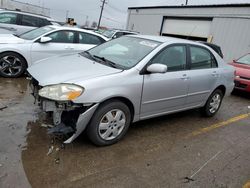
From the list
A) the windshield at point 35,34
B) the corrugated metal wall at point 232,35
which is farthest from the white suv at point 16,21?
the corrugated metal wall at point 232,35

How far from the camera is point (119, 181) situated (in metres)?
2.95

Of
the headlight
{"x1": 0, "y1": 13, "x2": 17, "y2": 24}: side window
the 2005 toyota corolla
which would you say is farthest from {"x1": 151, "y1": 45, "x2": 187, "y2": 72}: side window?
{"x1": 0, "y1": 13, "x2": 17, "y2": 24}: side window

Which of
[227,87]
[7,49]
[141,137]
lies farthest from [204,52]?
[7,49]

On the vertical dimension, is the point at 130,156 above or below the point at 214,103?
below

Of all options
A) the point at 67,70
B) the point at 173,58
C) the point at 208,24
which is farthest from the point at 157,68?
the point at 208,24

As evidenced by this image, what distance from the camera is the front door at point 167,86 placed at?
391 cm

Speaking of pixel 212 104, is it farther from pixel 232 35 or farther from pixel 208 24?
pixel 208 24

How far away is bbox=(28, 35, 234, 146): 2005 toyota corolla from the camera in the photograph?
10.7 ft

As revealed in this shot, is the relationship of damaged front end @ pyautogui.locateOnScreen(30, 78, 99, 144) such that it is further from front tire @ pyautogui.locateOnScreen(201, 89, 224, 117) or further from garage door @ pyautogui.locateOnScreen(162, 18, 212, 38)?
garage door @ pyautogui.locateOnScreen(162, 18, 212, 38)

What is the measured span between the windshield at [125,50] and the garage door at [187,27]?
14.2m

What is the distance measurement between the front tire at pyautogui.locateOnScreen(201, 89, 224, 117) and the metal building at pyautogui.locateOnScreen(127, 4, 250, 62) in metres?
10.6

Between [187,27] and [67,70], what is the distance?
16915mm

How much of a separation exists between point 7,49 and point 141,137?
166 inches

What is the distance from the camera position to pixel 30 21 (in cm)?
1058
